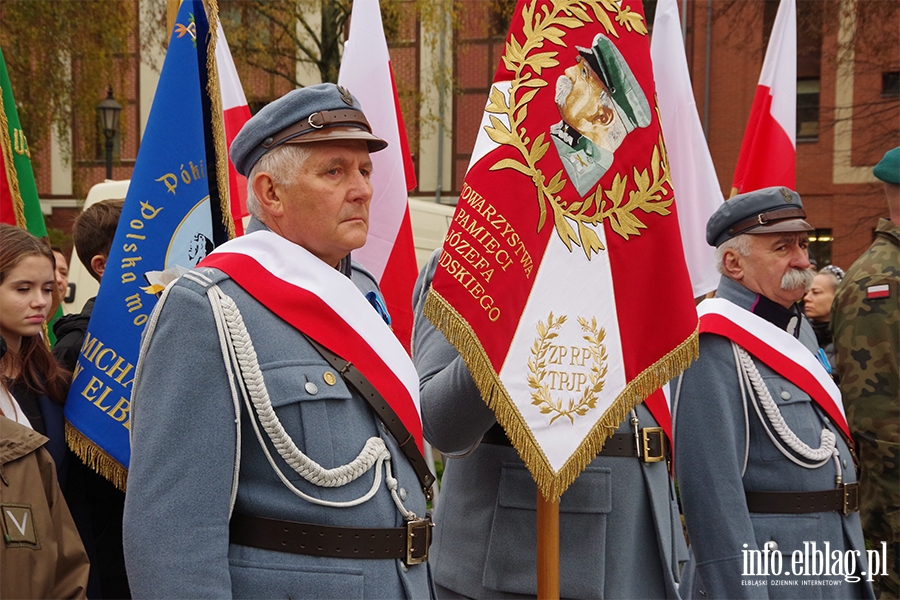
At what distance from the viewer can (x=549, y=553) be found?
3.04m

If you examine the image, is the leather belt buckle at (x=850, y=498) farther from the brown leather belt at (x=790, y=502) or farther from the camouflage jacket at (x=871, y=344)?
the camouflage jacket at (x=871, y=344)

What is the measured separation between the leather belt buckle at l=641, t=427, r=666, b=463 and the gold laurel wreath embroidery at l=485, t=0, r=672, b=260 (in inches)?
24.6

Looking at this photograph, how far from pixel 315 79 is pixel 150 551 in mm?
16620

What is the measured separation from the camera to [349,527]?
2258mm

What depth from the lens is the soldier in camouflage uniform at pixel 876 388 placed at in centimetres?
427

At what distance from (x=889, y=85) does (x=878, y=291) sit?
15.5 m

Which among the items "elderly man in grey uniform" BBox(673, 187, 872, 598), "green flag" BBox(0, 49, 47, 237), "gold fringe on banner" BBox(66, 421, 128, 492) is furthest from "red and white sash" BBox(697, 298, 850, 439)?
"green flag" BBox(0, 49, 47, 237)

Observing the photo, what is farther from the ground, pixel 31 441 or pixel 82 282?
pixel 31 441

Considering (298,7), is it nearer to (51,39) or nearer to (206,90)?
(51,39)

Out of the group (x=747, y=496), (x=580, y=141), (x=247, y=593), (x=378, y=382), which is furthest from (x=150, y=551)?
(x=747, y=496)

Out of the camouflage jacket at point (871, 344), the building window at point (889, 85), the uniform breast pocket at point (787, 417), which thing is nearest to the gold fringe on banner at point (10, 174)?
the uniform breast pocket at point (787, 417)

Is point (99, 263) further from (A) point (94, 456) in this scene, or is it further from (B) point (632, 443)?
(B) point (632, 443)

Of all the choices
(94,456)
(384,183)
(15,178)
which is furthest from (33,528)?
(384,183)

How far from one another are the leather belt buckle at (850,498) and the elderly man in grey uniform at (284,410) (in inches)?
69.5
